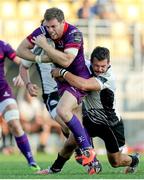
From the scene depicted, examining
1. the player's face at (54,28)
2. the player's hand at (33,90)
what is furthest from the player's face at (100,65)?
the player's hand at (33,90)

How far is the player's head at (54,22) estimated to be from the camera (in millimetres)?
9680

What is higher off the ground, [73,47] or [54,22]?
[54,22]

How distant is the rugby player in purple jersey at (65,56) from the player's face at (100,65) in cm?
20

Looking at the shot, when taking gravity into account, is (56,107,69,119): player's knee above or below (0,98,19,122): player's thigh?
above

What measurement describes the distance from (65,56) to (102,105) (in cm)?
87

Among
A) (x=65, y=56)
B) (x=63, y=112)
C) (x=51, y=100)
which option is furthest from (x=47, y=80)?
(x=63, y=112)

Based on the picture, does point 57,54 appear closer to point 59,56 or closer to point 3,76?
point 59,56

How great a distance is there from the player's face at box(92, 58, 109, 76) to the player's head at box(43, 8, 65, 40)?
21.6 inches

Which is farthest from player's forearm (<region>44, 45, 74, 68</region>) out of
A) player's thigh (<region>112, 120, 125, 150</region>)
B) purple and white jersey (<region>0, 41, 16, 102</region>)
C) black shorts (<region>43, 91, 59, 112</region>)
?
black shorts (<region>43, 91, 59, 112</region>)

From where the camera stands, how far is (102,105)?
10.3 metres

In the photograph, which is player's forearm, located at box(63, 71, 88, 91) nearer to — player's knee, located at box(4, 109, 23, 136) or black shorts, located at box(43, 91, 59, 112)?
player's knee, located at box(4, 109, 23, 136)

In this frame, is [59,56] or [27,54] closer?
[59,56]

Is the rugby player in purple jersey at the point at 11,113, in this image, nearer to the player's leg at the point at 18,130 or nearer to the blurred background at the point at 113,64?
the player's leg at the point at 18,130

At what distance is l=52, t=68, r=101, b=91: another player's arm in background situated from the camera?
9.92m
